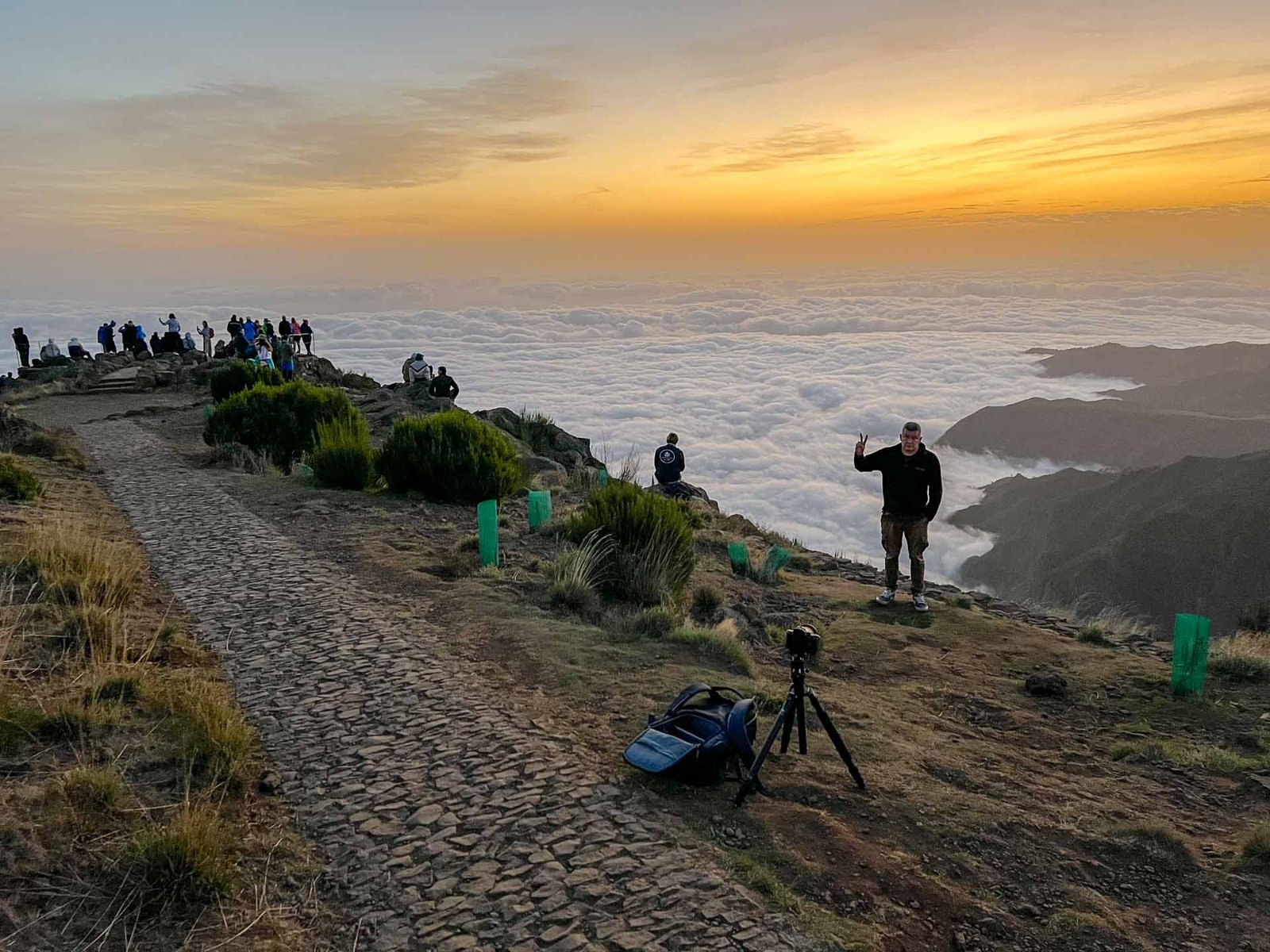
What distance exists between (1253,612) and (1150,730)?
7.99m

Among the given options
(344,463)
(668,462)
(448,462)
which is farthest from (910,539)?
(344,463)

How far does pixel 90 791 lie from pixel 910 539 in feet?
26.3

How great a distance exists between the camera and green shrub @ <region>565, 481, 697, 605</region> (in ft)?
27.8

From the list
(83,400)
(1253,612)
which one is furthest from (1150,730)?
(83,400)

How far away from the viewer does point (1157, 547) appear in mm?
50281

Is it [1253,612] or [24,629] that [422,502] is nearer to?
[24,629]

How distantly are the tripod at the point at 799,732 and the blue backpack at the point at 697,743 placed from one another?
0.47ft

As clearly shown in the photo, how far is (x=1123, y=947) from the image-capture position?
3689 mm

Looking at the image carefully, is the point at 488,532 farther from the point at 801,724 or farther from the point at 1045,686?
the point at 1045,686

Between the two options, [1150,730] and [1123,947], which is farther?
[1150,730]

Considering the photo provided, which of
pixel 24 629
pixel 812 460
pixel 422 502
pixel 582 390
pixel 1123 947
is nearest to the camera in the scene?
pixel 1123 947

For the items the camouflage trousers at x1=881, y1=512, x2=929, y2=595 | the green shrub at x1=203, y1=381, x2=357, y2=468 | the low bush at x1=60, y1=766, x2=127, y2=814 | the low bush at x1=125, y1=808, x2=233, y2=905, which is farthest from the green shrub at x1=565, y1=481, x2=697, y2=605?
the green shrub at x1=203, y1=381, x2=357, y2=468

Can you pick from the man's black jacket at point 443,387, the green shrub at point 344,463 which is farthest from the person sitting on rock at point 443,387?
the green shrub at point 344,463

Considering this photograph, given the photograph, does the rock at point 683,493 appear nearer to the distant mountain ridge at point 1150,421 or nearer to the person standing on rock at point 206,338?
the person standing on rock at point 206,338
